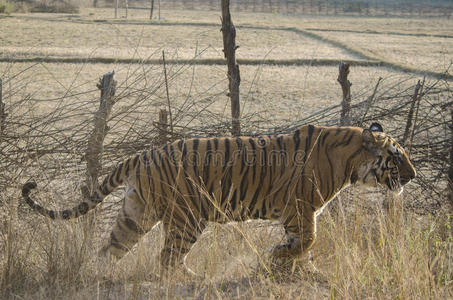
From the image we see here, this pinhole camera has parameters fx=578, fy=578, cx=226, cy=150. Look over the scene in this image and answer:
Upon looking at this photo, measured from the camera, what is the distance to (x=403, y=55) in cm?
2272

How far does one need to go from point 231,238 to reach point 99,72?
41.6 ft

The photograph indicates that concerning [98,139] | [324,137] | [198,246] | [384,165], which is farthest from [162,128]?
[384,165]

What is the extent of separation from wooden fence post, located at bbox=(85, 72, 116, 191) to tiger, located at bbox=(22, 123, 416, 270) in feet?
2.40

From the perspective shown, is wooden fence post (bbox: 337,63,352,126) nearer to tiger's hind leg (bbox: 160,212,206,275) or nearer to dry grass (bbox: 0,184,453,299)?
dry grass (bbox: 0,184,453,299)

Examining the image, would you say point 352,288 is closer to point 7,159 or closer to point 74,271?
point 74,271

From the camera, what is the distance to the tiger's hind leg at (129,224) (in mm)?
4480

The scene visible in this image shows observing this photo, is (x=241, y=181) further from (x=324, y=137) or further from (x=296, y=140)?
(x=324, y=137)

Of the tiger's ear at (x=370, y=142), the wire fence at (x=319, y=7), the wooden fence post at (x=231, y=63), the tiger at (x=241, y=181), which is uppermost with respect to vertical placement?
the wire fence at (x=319, y=7)

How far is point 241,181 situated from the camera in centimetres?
467

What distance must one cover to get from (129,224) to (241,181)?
95 cm

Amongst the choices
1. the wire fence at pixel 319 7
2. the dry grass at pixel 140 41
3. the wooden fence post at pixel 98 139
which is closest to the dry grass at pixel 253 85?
the dry grass at pixel 140 41

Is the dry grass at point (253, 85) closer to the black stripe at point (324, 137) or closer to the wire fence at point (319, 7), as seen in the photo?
the black stripe at point (324, 137)

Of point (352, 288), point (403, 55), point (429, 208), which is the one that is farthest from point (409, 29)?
point (352, 288)

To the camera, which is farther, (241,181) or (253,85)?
(253,85)
